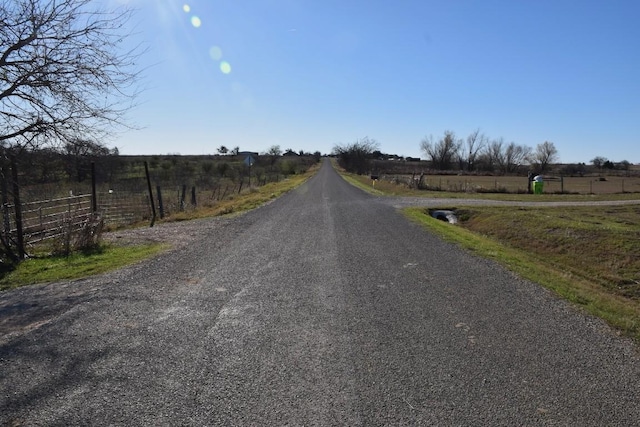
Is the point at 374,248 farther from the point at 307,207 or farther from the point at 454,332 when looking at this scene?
the point at 307,207

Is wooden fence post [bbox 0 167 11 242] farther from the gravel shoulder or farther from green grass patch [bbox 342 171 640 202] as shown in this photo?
green grass patch [bbox 342 171 640 202]

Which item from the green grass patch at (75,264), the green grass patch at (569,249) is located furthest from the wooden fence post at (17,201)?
the green grass patch at (569,249)

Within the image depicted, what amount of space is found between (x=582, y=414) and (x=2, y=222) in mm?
11523

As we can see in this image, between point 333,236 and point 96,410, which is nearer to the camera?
point 96,410

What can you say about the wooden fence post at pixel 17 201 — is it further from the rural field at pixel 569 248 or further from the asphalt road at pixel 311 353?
the rural field at pixel 569 248

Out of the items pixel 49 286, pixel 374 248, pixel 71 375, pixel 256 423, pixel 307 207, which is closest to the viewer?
pixel 256 423

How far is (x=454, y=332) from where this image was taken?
4.97 metres

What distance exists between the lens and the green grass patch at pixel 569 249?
7.00 m

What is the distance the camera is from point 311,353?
4.38m

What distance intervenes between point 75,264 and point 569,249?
1335cm

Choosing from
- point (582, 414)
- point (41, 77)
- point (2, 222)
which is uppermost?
point (41, 77)

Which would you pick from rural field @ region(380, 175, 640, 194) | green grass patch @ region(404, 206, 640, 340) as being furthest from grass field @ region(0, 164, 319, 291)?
rural field @ region(380, 175, 640, 194)

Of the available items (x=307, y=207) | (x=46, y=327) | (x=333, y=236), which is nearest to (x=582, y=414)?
(x=46, y=327)

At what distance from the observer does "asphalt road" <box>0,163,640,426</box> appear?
3.34 metres
